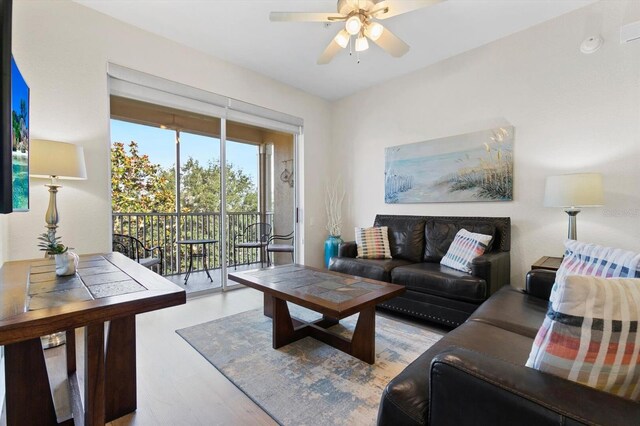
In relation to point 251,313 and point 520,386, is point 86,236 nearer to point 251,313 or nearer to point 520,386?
A: point 251,313

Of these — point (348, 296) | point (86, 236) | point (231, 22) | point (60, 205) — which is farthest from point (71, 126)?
point (348, 296)

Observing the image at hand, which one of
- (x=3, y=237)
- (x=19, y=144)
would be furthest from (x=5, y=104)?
(x=3, y=237)

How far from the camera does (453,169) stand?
3.39 meters

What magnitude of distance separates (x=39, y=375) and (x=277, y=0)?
→ 297 cm

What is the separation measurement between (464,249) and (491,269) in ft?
1.37

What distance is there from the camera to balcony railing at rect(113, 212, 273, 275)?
13.3 feet

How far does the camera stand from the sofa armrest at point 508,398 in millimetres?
645

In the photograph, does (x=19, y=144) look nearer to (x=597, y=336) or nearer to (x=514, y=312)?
(x=597, y=336)

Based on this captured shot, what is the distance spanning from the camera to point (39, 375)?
1330 mm

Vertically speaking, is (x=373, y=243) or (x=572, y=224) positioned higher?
(x=572, y=224)

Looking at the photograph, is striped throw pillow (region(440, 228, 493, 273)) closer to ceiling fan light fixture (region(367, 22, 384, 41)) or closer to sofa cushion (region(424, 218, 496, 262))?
sofa cushion (region(424, 218, 496, 262))

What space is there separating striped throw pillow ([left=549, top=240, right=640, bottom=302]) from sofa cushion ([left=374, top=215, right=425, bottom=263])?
1728mm

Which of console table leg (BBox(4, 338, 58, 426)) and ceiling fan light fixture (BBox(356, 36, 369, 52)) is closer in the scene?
console table leg (BBox(4, 338, 58, 426))

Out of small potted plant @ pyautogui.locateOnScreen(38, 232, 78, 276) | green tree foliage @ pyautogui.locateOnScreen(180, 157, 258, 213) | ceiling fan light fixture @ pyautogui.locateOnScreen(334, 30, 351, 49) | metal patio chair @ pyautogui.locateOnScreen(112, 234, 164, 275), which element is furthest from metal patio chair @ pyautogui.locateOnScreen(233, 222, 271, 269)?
small potted plant @ pyautogui.locateOnScreen(38, 232, 78, 276)
